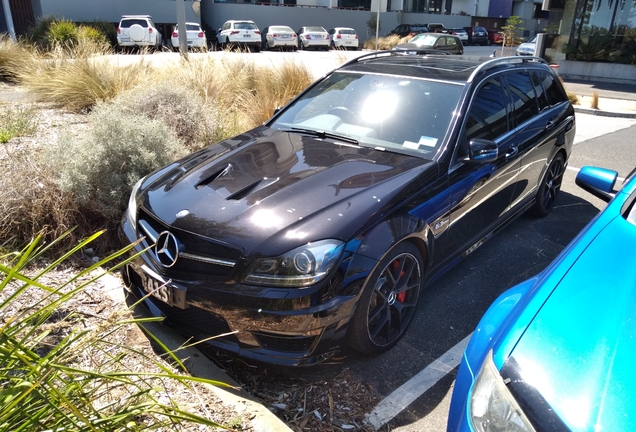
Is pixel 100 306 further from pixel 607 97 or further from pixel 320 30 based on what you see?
pixel 320 30

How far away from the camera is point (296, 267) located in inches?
106

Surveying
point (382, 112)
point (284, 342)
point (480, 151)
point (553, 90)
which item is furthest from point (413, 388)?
point (553, 90)

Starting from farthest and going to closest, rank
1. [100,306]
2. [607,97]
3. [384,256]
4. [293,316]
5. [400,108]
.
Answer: [607,97], [400,108], [100,306], [384,256], [293,316]

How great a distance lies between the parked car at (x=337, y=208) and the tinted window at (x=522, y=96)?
0.02 meters

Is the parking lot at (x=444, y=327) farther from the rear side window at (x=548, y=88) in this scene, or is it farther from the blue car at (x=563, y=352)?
the rear side window at (x=548, y=88)

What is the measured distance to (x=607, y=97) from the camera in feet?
50.3

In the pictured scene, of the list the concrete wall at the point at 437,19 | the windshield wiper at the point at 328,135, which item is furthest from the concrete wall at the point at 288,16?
the windshield wiper at the point at 328,135

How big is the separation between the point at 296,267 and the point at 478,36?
45.0m

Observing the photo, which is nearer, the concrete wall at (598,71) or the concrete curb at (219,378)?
the concrete curb at (219,378)

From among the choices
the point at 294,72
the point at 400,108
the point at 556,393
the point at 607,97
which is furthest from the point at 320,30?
the point at 556,393

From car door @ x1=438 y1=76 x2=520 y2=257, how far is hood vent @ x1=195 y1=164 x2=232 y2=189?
1.57m

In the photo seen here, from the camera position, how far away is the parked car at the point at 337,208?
2.74 metres

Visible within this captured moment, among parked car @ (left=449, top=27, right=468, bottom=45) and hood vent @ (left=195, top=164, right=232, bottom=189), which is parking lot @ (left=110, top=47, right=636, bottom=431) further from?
parked car @ (left=449, top=27, right=468, bottom=45)

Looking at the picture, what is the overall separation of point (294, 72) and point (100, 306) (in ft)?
21.6
